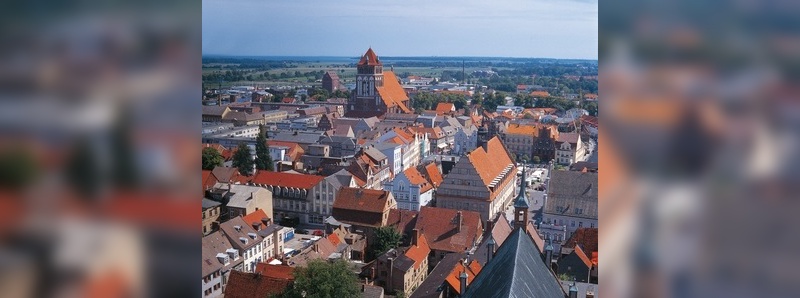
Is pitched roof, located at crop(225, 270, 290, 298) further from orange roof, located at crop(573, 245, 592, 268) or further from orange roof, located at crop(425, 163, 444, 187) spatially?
orange roof, located at crop(425, 163, 444, 187)

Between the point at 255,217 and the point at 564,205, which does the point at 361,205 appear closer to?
the point at 255,217

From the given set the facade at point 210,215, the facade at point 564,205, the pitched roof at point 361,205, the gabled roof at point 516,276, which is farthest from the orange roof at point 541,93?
the gabled roof at point 516,276

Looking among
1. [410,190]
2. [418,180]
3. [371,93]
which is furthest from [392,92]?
[410,190]

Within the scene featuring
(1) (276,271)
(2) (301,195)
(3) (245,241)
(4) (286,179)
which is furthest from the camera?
(4) (286,179)

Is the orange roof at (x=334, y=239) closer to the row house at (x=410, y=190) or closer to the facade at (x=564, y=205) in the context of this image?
the row house at (x=410, y=190)
